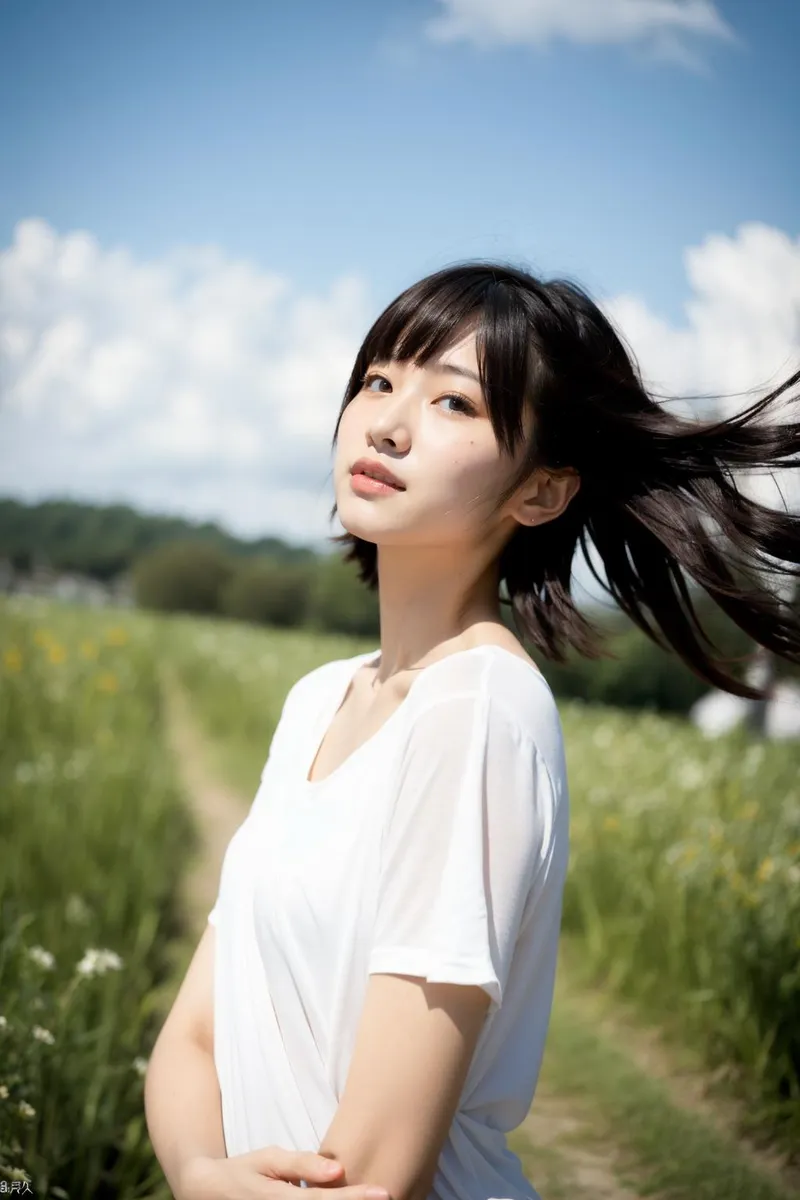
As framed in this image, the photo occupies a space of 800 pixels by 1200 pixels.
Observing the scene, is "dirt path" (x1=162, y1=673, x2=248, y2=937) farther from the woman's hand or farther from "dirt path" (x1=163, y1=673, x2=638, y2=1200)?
the woman's hand

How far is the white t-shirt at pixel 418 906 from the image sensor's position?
120 centimetres

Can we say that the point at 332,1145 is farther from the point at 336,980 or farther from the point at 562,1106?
the point at 562,1106

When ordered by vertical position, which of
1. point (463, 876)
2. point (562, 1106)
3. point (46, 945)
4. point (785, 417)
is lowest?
point (562, 1106)

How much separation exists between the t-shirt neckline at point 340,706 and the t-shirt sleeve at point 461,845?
107 mm

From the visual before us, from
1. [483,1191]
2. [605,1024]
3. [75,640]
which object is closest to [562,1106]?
[605,1024]

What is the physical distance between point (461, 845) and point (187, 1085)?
2.12 feet

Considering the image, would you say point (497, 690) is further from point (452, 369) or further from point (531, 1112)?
point (531, 1112)

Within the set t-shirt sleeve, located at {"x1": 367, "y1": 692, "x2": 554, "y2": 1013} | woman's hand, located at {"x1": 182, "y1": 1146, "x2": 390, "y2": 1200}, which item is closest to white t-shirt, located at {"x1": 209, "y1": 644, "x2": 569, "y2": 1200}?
t-shirt sleeve, located at {"x1": 367, "y1": 692, "x2": 554, "y2": 1013}

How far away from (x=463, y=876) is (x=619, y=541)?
31.6 inches

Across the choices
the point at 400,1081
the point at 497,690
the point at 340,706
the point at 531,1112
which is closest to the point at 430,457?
the point at 497,690

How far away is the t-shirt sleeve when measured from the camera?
3.85 feet

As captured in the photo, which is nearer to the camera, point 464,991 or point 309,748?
point 464,991

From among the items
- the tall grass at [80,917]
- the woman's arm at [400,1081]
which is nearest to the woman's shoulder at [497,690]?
the woman's arm at [400,1081]

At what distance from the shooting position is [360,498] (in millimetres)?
1449
